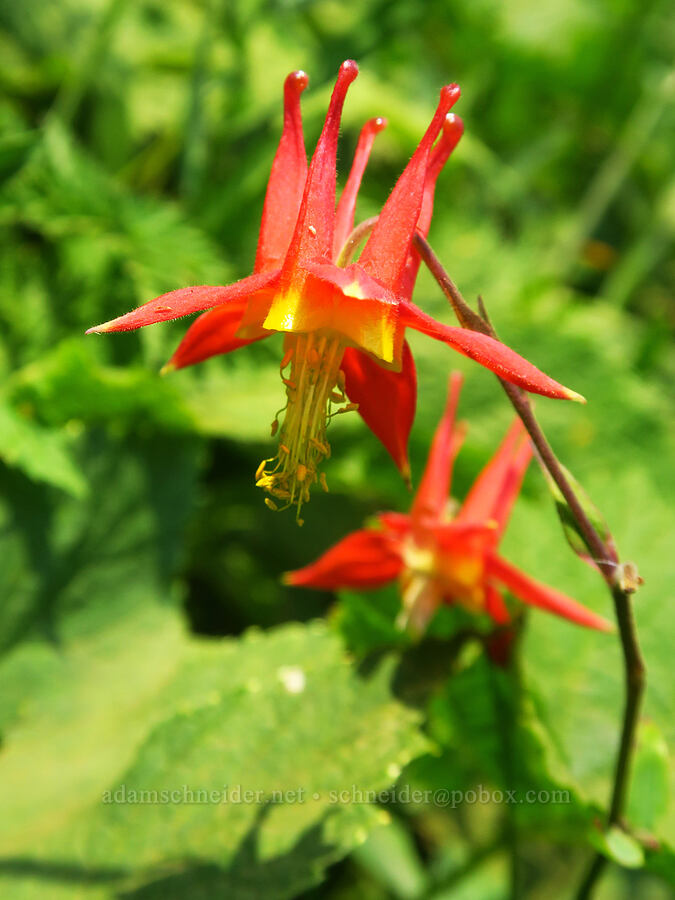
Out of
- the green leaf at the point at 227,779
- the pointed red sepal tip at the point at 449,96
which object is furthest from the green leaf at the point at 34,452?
the pointed red sepal tip at the point at 449,96

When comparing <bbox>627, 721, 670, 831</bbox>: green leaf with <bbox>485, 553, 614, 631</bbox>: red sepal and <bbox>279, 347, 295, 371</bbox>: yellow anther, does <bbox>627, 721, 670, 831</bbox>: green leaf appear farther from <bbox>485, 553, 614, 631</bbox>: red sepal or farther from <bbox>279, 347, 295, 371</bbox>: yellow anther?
<bbox>279, 347, 295, 371</bbox>: yellow anther

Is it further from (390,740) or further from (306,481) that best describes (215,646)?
(306,481)

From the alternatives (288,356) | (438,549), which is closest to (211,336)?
(288,356)

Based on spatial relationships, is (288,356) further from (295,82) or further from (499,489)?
(499,489)

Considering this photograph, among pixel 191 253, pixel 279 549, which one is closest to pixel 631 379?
pixel 279 549

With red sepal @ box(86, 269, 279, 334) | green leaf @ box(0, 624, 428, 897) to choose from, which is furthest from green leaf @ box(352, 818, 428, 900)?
red sepal @ box(86, 269, 279, 334)

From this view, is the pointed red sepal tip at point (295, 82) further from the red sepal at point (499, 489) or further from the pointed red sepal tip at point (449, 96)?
the red sepal at point (499, 489)
